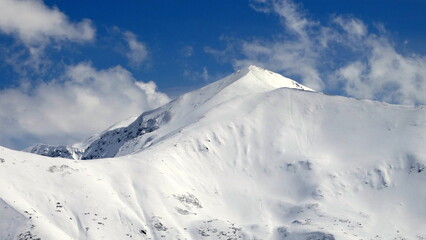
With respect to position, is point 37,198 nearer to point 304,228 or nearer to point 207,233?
point 207,233

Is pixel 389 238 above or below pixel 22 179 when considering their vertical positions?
below

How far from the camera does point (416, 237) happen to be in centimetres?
19650

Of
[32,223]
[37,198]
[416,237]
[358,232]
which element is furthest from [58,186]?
[416,237]

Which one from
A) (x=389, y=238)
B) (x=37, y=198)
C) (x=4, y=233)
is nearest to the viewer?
(x=4, y=233)

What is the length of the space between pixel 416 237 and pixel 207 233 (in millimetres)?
63020

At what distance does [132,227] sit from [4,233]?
1432 inches

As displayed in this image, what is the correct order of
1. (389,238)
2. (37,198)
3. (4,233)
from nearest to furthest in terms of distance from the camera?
(4,233) < (37,198) < (389,238)

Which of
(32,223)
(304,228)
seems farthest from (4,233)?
(304,228)

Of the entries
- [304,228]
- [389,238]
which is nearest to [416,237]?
[389,238]

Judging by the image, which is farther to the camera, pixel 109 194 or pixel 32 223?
pixel 109 194

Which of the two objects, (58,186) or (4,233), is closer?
(4,233)

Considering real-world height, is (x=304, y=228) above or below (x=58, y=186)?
below

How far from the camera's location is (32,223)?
169125 millimetres

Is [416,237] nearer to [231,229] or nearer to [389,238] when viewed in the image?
[389,238]
